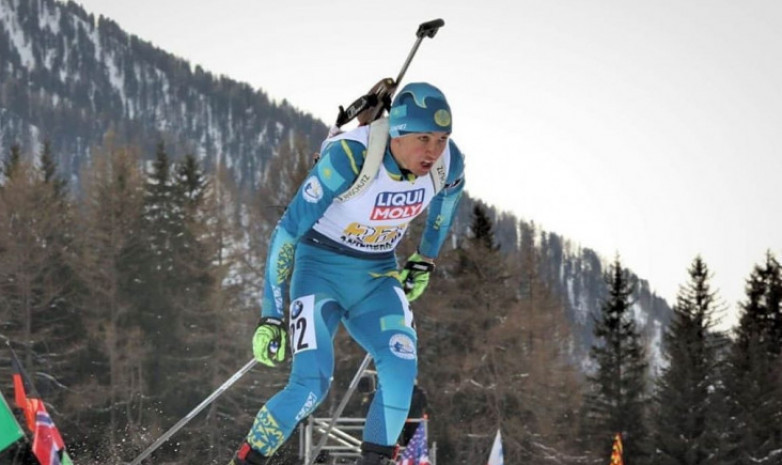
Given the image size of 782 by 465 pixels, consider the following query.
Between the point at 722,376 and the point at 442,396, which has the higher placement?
the point at 722,376

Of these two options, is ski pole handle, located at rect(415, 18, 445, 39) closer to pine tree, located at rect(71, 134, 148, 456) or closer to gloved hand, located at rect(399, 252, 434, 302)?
gloved hand, located at rect(399, 252, 434, 302)

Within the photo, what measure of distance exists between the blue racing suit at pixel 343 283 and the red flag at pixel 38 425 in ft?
4.01

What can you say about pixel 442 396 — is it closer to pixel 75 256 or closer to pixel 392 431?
pixel 75 256

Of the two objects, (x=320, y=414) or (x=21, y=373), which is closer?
(x=21, y=373)

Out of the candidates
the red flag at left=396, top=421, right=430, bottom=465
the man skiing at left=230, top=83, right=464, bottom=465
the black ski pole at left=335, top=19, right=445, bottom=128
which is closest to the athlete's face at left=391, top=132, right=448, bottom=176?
the man skiing at left=230, top=83, right=464, bottom=465

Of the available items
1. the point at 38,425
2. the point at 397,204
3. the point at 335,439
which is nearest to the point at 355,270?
the point at 397,204

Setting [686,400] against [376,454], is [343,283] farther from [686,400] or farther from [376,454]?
[686,400]

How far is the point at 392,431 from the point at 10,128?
560 ft

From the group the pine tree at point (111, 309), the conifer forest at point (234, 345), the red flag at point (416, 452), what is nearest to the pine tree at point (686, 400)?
the conifer forest at point (234, 345)

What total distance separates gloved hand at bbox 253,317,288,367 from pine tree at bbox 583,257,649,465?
150 ft

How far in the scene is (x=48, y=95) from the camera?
602 ft

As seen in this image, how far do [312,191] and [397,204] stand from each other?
497 mm

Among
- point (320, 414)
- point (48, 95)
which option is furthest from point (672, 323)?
point (48, 95)

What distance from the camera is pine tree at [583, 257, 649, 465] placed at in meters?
50.2
